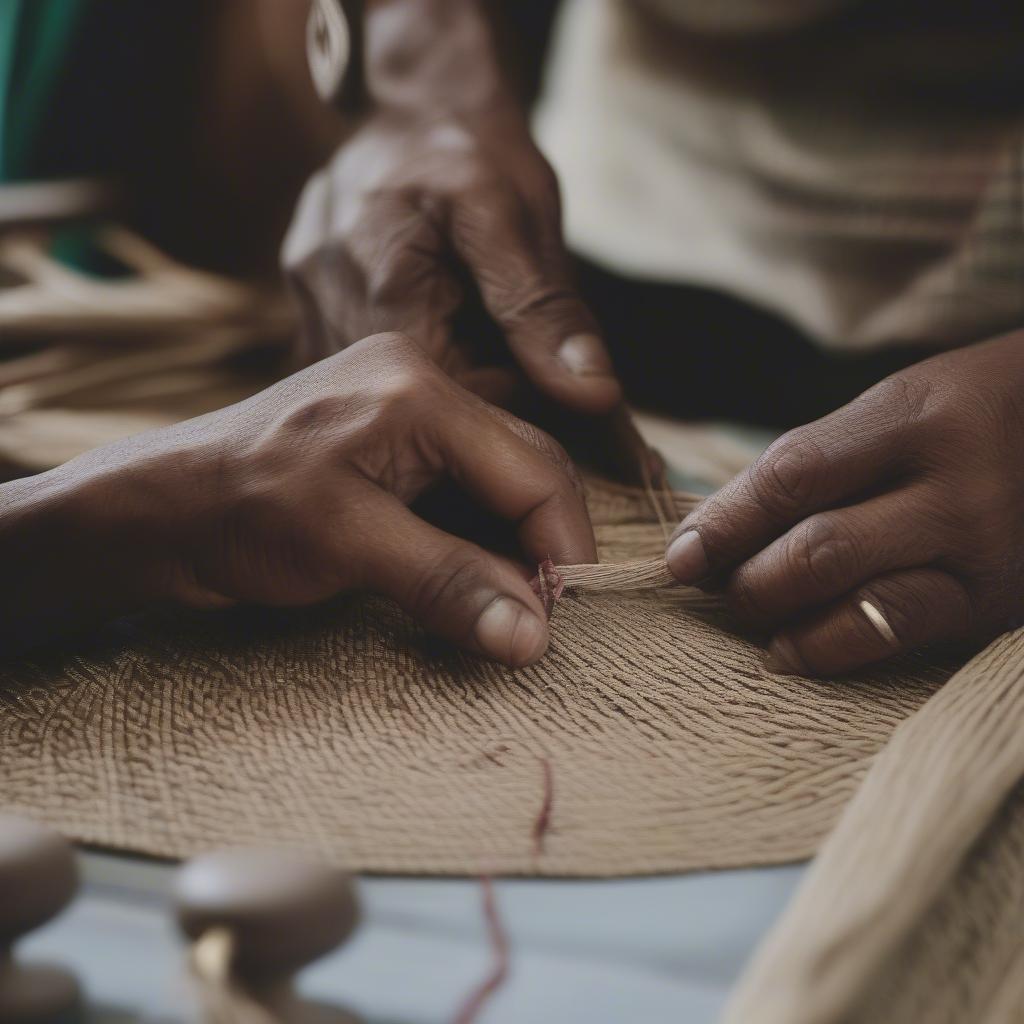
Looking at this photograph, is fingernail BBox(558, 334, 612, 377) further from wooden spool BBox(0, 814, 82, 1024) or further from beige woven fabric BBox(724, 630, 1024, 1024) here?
wooden spool BBox(0, 814, 82, 1024)

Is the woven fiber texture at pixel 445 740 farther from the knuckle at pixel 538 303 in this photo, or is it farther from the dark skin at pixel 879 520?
the knuckle at pixel 538 303

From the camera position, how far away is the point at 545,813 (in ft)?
1.45

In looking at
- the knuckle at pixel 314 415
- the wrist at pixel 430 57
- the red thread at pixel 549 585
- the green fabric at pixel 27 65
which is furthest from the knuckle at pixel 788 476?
the green fabric at pixel 27 65

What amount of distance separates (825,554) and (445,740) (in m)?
0.20

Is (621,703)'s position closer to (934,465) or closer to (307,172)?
(934,465)

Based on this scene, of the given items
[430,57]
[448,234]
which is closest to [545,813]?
[448,234]

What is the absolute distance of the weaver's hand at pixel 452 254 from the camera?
745mm

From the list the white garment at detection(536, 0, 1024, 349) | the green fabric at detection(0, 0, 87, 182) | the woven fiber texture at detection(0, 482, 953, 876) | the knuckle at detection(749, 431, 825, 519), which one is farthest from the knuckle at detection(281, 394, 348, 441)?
the green fabric at detection(0, 0, 87, 182)

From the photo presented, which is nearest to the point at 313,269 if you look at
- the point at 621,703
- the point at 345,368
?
the point at 345,368

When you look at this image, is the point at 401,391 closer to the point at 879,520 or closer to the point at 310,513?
the point at 310,513

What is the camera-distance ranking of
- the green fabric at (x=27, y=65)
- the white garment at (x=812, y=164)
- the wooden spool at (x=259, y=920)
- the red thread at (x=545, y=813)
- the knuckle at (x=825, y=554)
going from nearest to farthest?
the wooden spool at (x=259, y=920) → the red thread at (x=545, y=813) → the knuckle at (x=825, y=554) → the white garment at (x=812, y=164) → the green fabric at (x=27, y=65)

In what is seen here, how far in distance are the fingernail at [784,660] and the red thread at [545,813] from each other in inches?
5.7

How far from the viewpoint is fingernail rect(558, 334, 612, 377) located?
28.0 inches

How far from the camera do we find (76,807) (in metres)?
0.46
